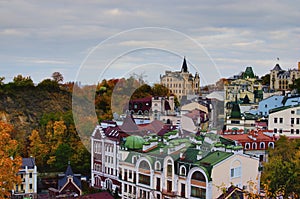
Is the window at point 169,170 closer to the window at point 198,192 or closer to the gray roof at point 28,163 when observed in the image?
the window at point 198,192

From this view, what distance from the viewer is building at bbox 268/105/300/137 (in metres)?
11.6

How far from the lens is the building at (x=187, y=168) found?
7.22m

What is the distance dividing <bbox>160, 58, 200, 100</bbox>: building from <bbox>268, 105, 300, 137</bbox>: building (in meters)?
4.92

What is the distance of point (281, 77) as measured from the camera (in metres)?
22.1

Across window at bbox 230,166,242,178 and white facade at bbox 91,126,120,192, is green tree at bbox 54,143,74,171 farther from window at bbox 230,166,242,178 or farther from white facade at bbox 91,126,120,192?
window at bbox 230,166,242,178

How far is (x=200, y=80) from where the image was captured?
249 inches

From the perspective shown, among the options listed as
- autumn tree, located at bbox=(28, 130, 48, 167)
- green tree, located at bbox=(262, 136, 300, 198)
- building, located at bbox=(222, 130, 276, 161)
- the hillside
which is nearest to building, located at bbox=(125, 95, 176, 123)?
building, located at bbox=(222, 130, 276, 161)

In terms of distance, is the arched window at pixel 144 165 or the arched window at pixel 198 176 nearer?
the arched window at pixel 198 176

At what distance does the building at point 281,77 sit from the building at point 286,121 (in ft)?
33.1

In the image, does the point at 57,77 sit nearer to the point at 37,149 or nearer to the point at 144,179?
the point at 37,149

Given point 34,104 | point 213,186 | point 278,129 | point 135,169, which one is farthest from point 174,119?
point 34,104

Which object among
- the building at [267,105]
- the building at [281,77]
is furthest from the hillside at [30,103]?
the building at [281,77]

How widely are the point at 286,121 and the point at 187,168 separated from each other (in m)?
5.00

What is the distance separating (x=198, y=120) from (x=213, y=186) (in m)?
0.97
